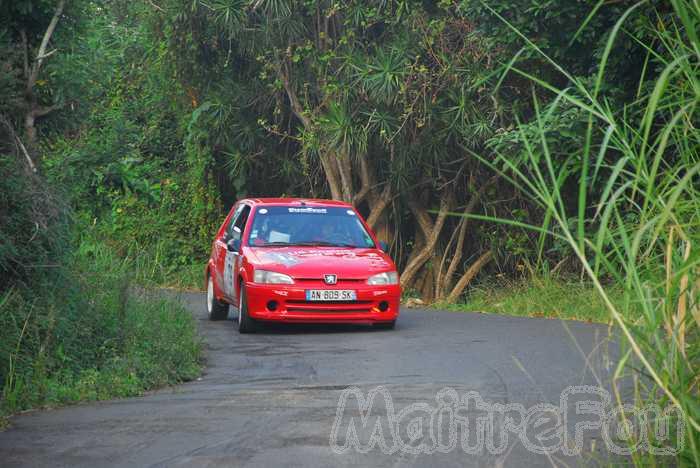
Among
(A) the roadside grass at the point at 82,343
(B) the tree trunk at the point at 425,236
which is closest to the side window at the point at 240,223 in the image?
(A) the roadside grass at the point at 82,343

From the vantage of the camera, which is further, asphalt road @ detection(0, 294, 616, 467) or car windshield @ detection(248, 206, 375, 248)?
car windshield @ detection(248, 206, 375, 248)

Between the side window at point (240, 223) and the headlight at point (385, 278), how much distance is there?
6.92 ft

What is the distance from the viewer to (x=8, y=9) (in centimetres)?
1116

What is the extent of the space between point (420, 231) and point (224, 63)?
17.9ft

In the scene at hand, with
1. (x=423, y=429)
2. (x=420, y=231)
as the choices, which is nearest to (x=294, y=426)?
(x=423, y=429)

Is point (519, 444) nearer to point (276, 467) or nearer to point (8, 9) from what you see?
point (276, 467)

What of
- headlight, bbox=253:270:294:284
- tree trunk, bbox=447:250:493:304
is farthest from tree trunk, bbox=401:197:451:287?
headlight, bbox=253:270:294:284

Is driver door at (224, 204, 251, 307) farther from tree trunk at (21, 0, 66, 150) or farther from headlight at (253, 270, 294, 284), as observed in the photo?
tree trunk at (21, 0, 66, 150)

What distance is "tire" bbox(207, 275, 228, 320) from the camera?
1762 centimetres

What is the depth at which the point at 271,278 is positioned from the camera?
589 inches

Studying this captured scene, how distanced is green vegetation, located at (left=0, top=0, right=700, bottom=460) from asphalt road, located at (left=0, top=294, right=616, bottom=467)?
44.7 inches

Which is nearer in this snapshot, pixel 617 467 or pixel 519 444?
pixel 617 467

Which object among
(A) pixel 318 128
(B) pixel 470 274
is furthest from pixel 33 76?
(B) pixel 470 274

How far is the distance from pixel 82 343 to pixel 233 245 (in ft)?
17.2
